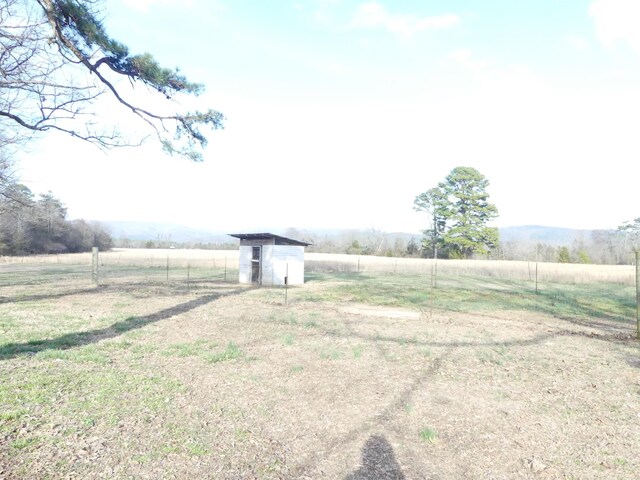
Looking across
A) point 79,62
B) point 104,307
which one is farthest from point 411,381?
point 79,62

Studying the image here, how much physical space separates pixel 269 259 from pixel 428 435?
15.3 m

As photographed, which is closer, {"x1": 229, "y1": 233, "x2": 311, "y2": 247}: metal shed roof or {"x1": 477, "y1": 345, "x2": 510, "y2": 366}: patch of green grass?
{"x1": 477, "y1": 345, "x2": 510, "y2": 366}: patch of green grass

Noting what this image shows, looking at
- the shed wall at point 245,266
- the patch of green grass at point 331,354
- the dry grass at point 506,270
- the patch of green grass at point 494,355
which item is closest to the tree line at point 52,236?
the shed wall at point 245,266

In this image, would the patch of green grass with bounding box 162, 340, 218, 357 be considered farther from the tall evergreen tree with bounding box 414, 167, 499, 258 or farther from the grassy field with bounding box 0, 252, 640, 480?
the tall evergreen tree with bounding box 414, 167, 499, 258

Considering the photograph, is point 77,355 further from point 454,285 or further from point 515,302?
point 454,285

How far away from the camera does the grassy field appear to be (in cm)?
362

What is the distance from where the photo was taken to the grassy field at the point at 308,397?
362cm

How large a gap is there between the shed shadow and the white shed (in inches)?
579

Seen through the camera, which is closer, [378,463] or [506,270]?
[378,463]

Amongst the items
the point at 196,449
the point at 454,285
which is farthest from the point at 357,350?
the point at 454,285

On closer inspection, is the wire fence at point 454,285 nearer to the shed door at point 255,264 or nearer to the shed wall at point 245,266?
the shed wall at point 245,266

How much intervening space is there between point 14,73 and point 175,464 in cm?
963

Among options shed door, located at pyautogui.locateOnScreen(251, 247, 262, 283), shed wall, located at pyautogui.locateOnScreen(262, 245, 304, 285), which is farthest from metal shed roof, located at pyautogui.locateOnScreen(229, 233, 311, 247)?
shed door, located at pyautogui.locateOnScreen(251, 247, 262, 283)

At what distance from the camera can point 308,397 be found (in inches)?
204
